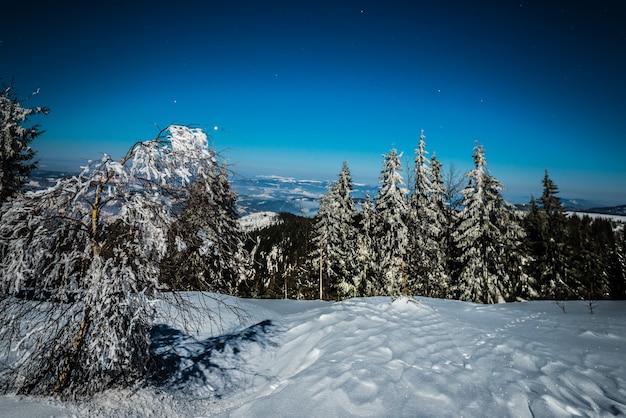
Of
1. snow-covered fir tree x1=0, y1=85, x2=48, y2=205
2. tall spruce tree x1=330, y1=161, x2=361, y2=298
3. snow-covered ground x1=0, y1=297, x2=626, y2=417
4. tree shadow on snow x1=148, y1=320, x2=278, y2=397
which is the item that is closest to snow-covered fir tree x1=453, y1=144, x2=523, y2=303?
tall spruce tree x1=330, y1=161, x2=361, y2=298

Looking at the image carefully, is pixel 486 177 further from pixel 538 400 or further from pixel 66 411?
pixel 66 411

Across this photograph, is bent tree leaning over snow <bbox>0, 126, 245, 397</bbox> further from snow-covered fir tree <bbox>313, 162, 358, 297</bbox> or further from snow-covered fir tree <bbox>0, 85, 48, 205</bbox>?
snow-covered fir tree <bbox>313, 162, 358, 297</bbox>

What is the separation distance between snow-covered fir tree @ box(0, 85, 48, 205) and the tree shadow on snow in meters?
12.9

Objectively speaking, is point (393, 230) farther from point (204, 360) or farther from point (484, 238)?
point (204, 360)

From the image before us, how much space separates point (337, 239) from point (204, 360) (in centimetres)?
1813

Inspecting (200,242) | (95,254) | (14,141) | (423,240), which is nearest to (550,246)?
(423,240)

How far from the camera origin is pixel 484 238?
20500 mm

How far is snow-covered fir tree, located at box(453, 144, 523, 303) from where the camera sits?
20.3 metres

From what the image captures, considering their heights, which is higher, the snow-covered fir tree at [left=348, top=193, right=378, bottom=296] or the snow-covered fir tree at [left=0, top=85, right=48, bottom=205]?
the snow-covered fir tree at [left=0, top=85, right=48, bottom=205]

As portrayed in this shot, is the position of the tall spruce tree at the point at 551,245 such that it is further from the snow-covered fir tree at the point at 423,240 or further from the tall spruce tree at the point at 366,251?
the tall spruce tree at the point at 366,251

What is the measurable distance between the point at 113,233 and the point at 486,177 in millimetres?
22070

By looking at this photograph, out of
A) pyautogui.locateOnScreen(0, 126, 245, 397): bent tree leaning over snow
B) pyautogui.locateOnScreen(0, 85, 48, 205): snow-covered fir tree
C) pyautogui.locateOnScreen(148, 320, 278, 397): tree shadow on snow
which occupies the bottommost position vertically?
pyautogui.locateOnScreen(148, 320, 278, 397): tree shadow on snow

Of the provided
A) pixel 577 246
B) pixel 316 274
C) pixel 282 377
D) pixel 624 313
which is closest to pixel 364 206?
pixel 316 274

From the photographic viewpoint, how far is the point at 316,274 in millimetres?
25781
